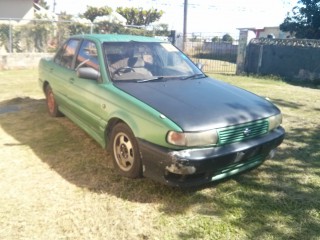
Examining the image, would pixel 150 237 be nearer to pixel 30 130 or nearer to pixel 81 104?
pixel 81 104

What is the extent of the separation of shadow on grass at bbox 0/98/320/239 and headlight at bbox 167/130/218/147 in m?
0.66

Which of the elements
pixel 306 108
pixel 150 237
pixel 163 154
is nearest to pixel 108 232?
pixel 150 237

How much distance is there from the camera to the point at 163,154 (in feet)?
10.5

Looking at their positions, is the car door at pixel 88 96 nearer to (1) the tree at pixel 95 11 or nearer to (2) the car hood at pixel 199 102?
(2) the car hood at pixel 199 102

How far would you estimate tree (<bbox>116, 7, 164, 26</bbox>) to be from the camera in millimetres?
43000

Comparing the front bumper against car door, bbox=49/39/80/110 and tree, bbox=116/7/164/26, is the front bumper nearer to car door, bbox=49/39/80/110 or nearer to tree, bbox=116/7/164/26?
car door, bbox=49/39/80/110

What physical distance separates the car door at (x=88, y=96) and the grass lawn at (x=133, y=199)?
430 mm

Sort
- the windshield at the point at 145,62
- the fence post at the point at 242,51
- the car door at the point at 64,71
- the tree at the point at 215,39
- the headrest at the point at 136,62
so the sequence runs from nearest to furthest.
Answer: the windshield at the point at 145,62 < the headrest at the point at 136,62 < the car door at the point at 64,71 < the fence post at the point at 242,51 < the tree at the point at 215,39

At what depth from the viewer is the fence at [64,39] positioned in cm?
1353

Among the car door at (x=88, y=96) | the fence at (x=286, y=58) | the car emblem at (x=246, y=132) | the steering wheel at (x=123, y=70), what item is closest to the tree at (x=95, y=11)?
the fence at (x=286, y=58)

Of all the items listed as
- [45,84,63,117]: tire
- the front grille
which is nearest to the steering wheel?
the front grille

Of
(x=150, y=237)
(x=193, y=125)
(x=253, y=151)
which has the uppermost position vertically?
(x=193, y=125)

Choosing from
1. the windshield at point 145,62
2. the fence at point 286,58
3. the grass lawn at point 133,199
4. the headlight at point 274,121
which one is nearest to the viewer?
the grass lawn at point 133,199

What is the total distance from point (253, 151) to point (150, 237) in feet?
4.54
